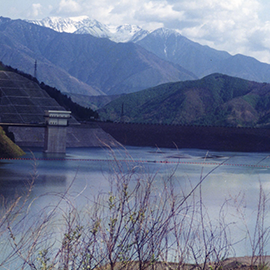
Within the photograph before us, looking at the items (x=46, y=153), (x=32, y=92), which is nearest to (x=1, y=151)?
(x=46, y=153)

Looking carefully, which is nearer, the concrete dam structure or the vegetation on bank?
the vegetation on bank

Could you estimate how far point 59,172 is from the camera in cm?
4391

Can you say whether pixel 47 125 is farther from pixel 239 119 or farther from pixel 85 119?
pixel 239 119

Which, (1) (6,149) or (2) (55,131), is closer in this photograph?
(1) (6,149)

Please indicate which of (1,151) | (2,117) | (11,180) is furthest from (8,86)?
(11,180)

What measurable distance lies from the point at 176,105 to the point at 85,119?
310 ft

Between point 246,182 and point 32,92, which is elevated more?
point 32,92

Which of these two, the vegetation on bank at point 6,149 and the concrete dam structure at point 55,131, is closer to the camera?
the vegetation on bank at point 6,149

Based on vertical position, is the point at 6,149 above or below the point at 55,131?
below

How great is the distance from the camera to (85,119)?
102938 millimetres

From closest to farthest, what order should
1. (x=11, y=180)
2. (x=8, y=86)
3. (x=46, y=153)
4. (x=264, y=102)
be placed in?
(x=11, y=180) < (x=46, y=153) < (x=8, y=86) < (x=264, y=102)

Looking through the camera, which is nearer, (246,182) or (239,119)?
(246,182)

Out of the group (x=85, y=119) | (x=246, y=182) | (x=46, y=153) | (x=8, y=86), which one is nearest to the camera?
(x=246, y=182)

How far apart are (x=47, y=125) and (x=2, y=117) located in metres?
18.8
